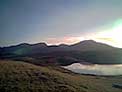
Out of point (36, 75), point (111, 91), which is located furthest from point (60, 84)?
point (111, 91)

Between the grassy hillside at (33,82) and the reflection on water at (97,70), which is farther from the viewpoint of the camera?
the reflection on water at (97,70)

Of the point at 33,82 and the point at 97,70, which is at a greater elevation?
the point at 33,82

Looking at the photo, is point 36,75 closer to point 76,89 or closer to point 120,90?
point 76,89

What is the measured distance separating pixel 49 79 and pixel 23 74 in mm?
5078

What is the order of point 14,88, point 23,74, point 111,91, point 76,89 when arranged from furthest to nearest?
point 23,74, point 111,91, point 76,89, point 14,88

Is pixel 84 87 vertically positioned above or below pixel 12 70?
below

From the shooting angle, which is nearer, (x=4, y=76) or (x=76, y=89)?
(x=76, y=89)

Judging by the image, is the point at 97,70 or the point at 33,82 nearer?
the point at 33,82

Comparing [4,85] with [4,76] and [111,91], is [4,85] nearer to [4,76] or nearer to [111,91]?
[4,76]

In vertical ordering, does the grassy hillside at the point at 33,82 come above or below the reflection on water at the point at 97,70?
above

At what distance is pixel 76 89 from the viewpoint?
35406mm

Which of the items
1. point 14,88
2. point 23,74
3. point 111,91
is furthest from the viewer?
point 23,74

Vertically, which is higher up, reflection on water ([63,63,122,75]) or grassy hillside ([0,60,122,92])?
grassy hillside ([0,60,122,92])

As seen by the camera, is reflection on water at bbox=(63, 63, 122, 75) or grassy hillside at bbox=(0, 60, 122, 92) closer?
grassy hillside at bbox=(0, 60, 122, 92)
